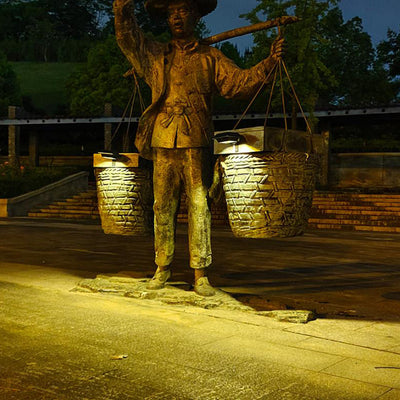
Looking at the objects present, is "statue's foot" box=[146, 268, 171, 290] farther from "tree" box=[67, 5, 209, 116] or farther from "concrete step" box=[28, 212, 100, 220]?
"tree" box=[67, 5, 209, 116]

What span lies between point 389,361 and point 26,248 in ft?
26.5

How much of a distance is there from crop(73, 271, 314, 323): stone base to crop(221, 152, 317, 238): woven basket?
0.63m

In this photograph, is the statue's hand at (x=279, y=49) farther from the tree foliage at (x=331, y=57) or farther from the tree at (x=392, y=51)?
the tree at (x=392, y=51)

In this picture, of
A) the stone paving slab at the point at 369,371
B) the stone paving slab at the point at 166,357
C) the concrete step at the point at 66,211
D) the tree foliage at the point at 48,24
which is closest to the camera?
the stone paving slab at the point at 166,357

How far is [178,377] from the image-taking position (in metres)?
3.20

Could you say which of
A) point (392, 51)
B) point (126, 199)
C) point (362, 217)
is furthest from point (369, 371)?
point (392, 51)

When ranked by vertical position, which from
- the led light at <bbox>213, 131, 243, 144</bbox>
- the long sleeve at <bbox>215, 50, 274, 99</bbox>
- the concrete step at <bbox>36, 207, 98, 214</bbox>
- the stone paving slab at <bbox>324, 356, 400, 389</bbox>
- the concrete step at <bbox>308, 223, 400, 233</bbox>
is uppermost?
the long sleeve at <bbox>215, 50, 274, 99</bbox>

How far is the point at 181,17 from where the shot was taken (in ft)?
18.1

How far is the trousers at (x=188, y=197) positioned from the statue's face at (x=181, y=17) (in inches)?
43.0

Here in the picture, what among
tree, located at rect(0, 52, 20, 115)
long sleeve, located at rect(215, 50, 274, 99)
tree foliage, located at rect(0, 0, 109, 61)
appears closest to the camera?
long sleeve, located at rect(215, 50, 274, 99)

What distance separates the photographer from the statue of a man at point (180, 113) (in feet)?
17.9

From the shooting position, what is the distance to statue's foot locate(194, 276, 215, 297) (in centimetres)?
532

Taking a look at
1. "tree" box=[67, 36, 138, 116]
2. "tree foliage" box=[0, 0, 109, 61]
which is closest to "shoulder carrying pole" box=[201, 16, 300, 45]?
"tree" box=[67, 36, 138, 116]

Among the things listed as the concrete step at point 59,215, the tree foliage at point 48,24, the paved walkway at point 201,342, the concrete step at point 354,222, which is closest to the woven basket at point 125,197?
the paved walkway at point 201,342
